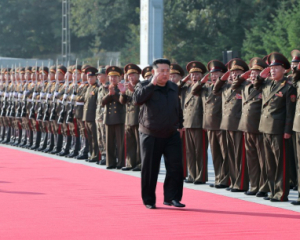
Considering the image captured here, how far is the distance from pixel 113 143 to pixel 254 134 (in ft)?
14.9

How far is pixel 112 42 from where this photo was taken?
55.3 metres

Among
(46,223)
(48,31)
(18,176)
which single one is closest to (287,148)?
(46,223)

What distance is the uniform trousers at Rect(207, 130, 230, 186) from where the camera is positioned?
11352mm

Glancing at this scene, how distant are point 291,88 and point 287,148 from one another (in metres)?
0.73

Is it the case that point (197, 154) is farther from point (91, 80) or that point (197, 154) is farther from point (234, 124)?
point (91, 80)

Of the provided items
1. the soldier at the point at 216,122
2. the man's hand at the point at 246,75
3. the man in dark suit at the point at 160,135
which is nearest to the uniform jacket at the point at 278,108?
the man's hand at the point at 246,75

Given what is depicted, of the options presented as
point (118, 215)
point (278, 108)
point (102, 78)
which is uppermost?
point (102, 78)

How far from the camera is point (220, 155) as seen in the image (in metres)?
11.6

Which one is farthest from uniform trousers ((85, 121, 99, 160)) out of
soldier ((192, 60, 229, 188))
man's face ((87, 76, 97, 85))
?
soldier ((192, 60, 229, 188))

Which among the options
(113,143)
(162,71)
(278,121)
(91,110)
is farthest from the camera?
(91,110)

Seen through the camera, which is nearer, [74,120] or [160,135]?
[160,135]

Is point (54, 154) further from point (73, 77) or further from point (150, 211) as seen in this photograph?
point (150, 211)

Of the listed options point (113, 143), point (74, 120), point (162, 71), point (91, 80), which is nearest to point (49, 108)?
point (74, 120)

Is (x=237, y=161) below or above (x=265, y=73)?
below
